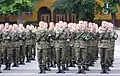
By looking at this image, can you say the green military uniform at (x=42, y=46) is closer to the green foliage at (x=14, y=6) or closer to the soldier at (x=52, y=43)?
the soldier at (x=52, y=43)

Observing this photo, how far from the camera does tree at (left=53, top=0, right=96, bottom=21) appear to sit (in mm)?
58500

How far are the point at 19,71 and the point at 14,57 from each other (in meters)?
1.73

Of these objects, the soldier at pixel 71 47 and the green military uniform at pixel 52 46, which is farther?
the soldier at pixel 71 47

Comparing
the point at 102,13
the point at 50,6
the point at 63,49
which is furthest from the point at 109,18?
the point at 63,49

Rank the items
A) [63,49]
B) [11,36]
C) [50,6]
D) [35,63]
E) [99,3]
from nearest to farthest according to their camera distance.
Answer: [63,49]
[11,36]
[35,63]
[99,3]
[50,6]

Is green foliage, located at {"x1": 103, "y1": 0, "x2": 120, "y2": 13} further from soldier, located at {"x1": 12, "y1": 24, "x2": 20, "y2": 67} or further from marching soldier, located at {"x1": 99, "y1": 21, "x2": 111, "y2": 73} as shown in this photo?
marching soldier, located at {"x1": 99, "y1": 21, "x2": 111, "y2": 73}

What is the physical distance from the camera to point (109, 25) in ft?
62.8

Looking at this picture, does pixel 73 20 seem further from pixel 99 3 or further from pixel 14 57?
pixel 14 57

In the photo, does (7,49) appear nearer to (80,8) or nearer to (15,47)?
(15,47)

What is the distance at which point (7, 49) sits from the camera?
814 inches

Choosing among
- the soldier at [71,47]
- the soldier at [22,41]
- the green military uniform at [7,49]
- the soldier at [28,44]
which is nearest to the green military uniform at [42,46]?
the soldier at [71,47]

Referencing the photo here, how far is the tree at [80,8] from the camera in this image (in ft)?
192

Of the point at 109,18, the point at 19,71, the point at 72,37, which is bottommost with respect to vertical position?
the point at 19,71

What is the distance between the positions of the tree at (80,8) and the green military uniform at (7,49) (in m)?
37.6
